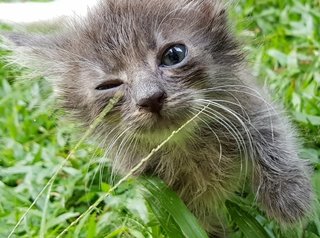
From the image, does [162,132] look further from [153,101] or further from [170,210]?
[170,210]

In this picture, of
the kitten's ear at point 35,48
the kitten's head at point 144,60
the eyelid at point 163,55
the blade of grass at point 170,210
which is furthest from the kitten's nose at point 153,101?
the kitten's ear at point 35,48

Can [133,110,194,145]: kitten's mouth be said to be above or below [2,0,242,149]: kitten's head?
below

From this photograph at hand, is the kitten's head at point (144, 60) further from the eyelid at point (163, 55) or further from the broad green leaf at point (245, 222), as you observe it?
the broad green leaf at point (245, 222)

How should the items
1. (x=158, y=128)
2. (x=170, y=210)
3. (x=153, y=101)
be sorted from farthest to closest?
1. (x=170, y=210)
2. (x=158, y=128)
3. (x=153, y=101)

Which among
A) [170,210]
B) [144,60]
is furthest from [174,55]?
[170,210]

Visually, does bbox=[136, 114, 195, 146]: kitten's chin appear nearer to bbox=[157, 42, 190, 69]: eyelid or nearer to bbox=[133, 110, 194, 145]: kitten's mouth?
bbox=[133, 110, 194, 145]: kitten's mouth

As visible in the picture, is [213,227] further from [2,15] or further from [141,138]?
[2,15]

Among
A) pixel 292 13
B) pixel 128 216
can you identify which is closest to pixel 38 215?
pixel 128 216

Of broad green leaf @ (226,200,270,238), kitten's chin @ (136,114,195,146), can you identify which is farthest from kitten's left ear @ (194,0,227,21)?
broad green leaf @ (226,200,270,238)
